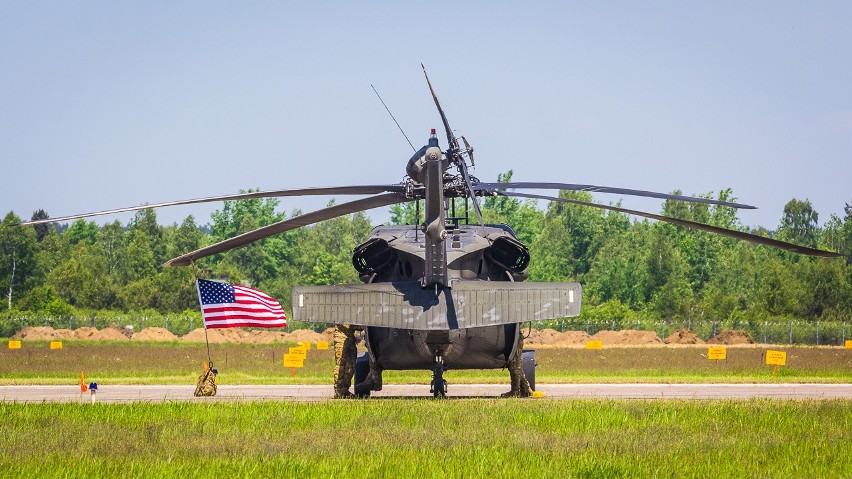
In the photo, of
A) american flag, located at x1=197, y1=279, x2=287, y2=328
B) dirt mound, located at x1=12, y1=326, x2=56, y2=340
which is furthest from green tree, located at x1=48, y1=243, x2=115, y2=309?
american flag, located at x1=197, y1=279, x2=287, y2=328

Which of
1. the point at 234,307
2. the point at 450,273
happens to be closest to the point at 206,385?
the point at 234,307

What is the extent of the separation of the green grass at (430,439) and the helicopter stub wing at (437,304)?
2033mm

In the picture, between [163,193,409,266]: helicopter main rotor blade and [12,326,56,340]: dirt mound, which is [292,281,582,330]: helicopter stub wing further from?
[12,326,56,340]: dirt mound

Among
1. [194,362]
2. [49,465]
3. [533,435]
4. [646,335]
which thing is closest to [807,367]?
[646,335]

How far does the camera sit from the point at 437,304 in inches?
1054

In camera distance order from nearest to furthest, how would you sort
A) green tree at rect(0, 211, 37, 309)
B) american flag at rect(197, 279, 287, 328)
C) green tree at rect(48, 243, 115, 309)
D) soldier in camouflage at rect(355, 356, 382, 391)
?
soldier in camouflage at rect(355, 356, 382, 391), american flag at rect(197, 279, 287, 328), green tree at rect(48, 243, 115, 309), green tree at rect(0, 211, 37, 309)

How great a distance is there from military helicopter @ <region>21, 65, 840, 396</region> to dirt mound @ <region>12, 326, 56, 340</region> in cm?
5966

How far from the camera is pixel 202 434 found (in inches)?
904

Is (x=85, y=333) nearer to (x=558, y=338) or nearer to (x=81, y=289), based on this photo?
(x=558, y=338)

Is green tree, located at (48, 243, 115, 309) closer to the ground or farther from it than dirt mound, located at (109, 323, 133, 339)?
farther from it

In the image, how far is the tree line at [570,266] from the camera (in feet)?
357

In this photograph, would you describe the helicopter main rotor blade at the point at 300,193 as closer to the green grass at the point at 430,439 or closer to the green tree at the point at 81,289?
the green grass at the point at 430,439

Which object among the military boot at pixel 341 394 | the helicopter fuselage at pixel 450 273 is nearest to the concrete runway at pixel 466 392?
the military boot at pixel 341 394

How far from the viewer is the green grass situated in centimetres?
1836
